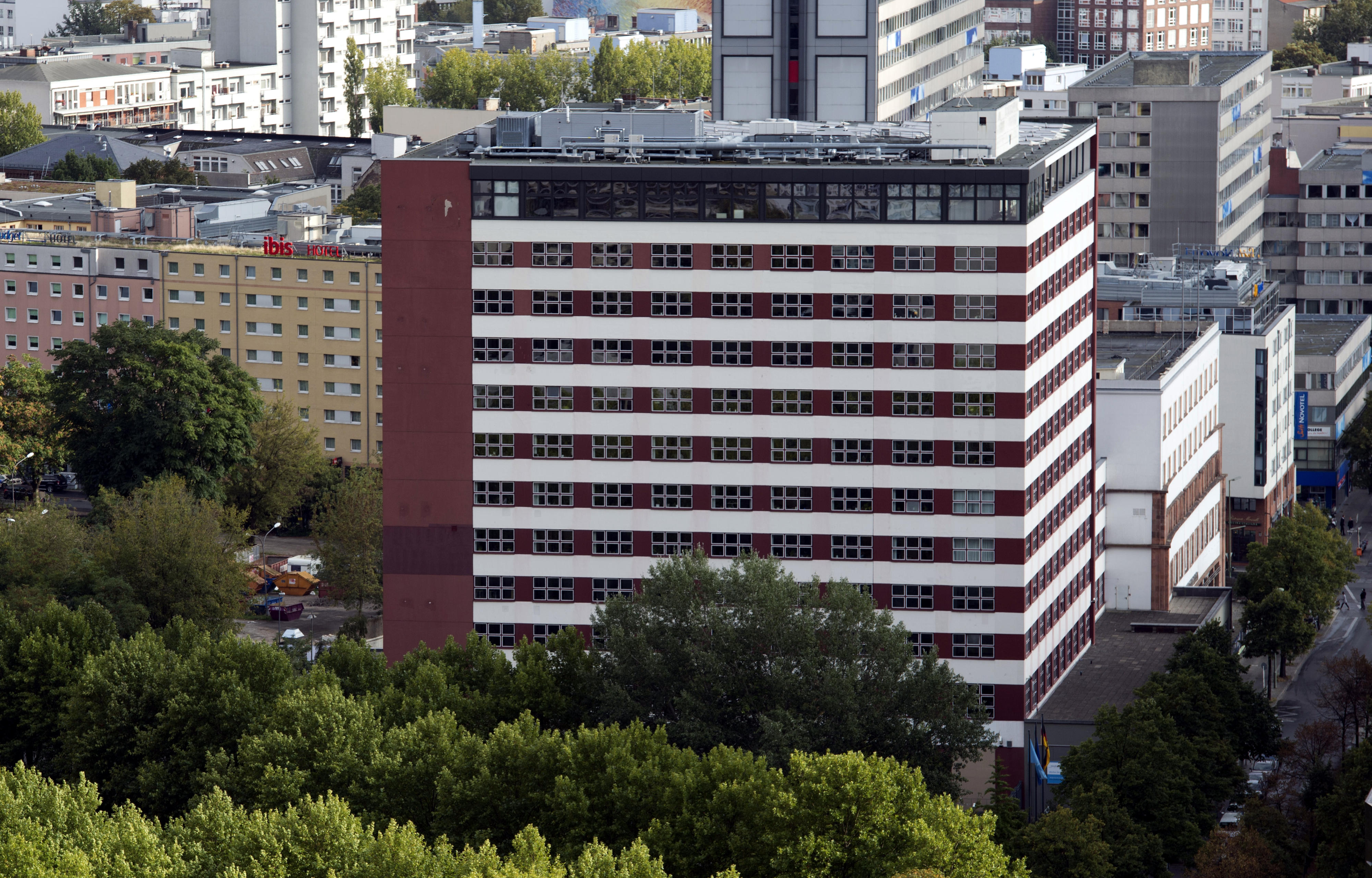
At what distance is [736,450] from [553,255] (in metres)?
14.1

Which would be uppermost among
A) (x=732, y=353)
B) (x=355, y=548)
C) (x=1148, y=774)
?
(x=732, y=353)

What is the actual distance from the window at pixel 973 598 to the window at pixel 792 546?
7.85 metres

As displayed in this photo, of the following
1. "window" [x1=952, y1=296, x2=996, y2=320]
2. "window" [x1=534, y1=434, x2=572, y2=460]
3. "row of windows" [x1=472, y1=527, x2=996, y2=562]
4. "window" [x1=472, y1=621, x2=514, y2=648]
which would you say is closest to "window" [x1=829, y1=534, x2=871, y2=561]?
"row of windows" [x1=472, y1=527, x2=996, y2=562]

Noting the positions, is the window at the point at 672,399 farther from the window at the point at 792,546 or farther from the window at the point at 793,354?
the window at the point at 792,546

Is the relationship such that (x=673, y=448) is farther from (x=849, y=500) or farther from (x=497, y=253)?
(x=497, y=253)

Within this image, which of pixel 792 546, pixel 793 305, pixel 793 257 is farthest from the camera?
pixel 792 546

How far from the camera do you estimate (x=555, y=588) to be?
12838cm

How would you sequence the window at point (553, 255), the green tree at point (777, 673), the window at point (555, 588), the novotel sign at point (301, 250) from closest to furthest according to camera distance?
1. the green tree at point (777, 673)
2. the window at point (553, 255)
3. the window at point (555, 588)
4. the novotel sign at point (301, 250)

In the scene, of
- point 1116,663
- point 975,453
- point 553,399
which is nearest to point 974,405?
point 975,453

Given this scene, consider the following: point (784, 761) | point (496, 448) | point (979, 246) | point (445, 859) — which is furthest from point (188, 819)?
point (979, 246)

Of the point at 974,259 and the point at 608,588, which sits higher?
the point at 974,259

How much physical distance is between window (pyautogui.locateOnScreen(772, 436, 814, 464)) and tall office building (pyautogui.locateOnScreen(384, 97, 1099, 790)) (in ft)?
0.65

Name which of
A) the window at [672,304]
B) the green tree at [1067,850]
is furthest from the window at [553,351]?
the green tree at [1067,850]

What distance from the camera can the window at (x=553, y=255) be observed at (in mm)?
125375
